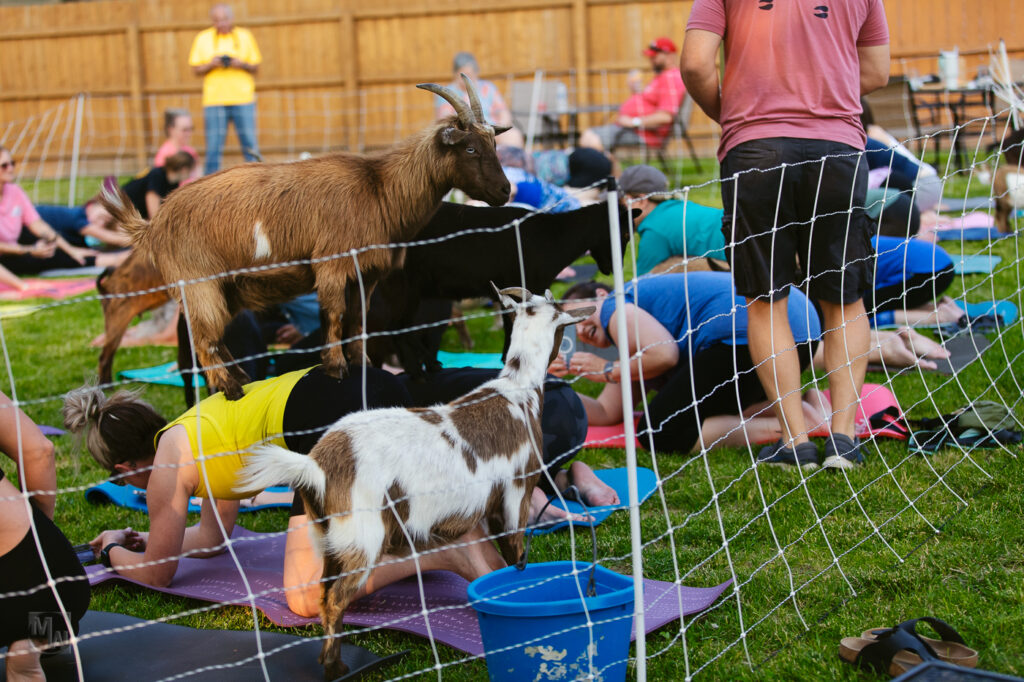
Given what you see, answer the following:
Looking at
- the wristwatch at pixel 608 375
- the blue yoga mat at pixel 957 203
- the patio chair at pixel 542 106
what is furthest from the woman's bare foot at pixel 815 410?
the patio chair at pixel 542 106

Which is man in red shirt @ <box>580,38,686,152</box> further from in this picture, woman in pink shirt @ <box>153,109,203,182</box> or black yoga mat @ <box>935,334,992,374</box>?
black yoga mat @ <box>935,334,992,374</box>

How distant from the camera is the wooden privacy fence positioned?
1580 centimetres

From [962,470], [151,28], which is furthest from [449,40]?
[962,470]

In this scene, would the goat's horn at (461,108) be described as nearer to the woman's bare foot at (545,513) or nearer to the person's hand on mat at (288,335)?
the woman's bare foot at (545,513)

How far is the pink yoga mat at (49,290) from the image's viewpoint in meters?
8.93

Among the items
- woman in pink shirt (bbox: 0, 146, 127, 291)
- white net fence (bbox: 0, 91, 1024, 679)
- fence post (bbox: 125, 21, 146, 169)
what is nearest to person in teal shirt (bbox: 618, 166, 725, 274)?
white net fence (bbox: 0, 91, 1024, 679)

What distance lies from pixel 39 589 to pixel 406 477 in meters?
0.96

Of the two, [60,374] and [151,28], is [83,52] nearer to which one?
[151,28]

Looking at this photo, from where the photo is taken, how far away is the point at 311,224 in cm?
321

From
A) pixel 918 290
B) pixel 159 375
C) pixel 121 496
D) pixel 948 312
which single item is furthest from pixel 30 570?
pixel 948 312

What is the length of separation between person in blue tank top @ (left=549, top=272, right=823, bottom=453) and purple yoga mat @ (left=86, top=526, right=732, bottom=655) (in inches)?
55.3

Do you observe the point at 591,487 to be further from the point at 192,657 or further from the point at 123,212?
the point at 123,212

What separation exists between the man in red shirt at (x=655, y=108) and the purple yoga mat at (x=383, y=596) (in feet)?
30.3

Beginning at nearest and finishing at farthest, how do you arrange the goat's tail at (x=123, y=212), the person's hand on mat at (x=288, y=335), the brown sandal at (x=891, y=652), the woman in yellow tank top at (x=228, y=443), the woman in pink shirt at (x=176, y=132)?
the brown sandal at (x=891, y=652), the woman in yellow tank top at (x=228, y=443), the goat's tail at (x=123, y=212), the person's hand on mat at (x=288, y=335), the woman in pink shirt at (x=176, y=132)
